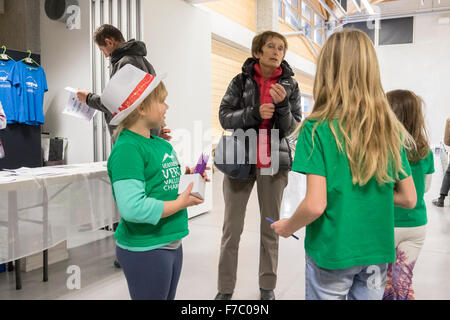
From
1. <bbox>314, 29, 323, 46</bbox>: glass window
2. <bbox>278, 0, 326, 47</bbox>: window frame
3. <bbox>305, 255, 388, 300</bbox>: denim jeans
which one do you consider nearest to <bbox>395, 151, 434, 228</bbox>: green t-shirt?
<bbox>305, 255, 388, 300</bbox>: denim jeans

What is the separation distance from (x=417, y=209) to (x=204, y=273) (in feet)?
5.30

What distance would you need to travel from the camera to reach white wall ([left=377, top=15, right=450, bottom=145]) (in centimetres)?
588

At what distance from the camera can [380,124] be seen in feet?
→ 3.68

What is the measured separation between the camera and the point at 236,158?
7.01 ft

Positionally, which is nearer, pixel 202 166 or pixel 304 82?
pixel 202 166

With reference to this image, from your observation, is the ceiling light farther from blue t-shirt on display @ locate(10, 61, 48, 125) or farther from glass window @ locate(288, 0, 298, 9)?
blue t-shirt on display @ locate(10, 61, 48, 125)

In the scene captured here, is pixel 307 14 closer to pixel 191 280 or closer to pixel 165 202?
pixel 191 280

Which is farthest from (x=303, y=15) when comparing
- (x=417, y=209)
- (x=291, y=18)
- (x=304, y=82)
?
(x=417, y=209)

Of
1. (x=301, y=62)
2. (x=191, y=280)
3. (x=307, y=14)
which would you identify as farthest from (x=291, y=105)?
(x=301, y=62)

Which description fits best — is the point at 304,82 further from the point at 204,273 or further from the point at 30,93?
the point at 204,273

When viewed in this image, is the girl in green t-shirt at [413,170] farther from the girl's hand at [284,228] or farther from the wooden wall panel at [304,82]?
the wooden wall panel at [304,82]

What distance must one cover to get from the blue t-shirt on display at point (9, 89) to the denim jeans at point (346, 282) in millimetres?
3893

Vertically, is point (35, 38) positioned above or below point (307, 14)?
below
